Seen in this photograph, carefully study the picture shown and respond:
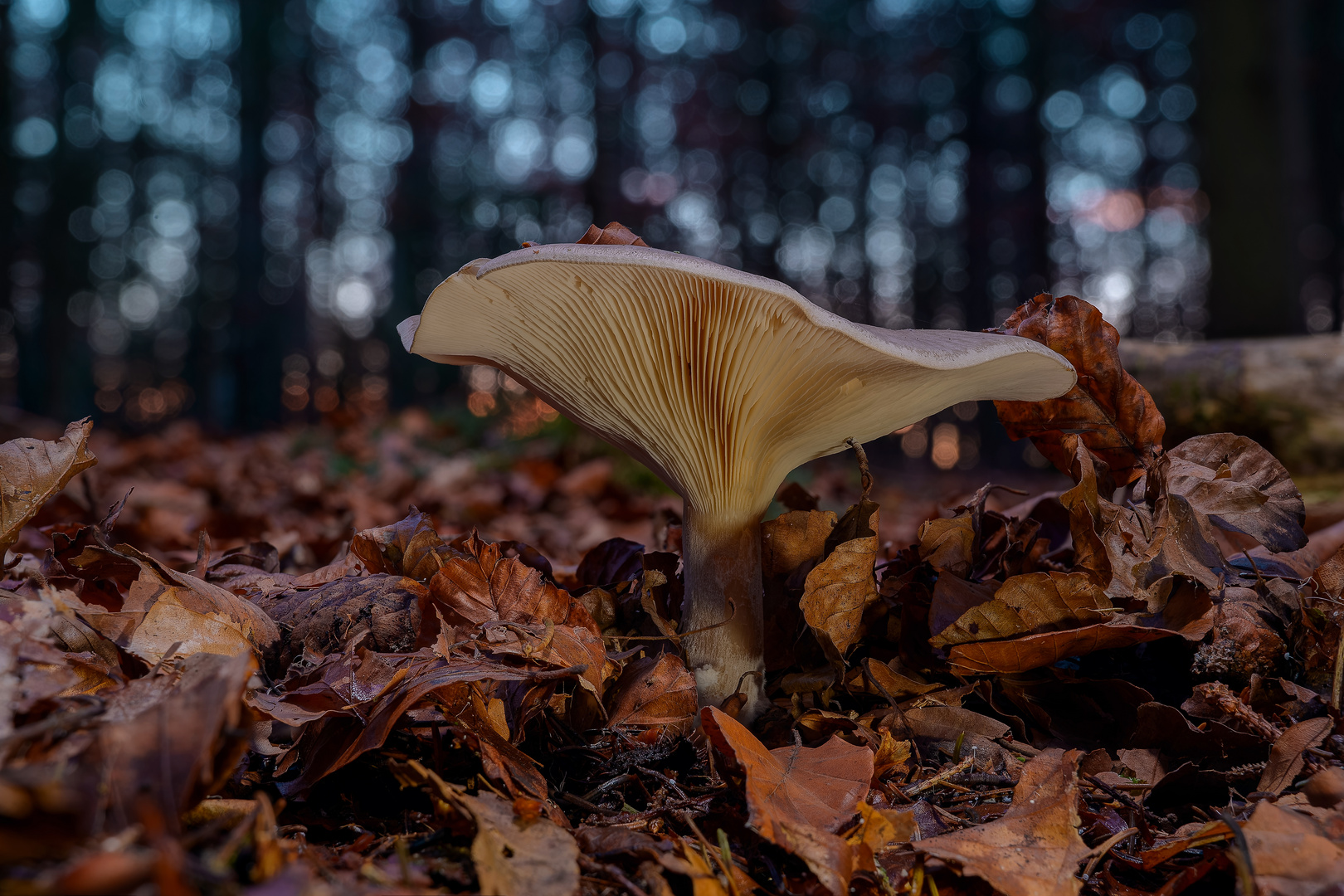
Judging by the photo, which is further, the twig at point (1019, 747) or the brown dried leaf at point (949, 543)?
the brown dried leaf at point (949, 543)

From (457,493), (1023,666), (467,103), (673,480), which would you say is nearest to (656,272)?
(673,480)

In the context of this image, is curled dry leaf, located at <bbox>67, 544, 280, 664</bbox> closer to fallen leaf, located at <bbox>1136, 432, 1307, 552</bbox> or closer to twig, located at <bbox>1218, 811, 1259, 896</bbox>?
twig, located at <bbox>1218, 811, 1259, 896</bbox>

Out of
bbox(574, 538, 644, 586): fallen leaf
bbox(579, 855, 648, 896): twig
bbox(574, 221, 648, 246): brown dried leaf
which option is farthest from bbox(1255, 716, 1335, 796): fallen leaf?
bbox(574, 221, 648, 246): brown dried leaf

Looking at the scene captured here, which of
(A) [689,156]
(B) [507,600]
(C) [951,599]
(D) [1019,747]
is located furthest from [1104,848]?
(A) [689,156]

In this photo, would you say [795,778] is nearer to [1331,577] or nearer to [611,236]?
[611,236]

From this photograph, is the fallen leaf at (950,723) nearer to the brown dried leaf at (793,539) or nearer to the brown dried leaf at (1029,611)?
the brown dried leaf at (1029,611)

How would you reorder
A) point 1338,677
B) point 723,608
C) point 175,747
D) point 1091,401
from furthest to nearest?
1. point 1091,401
2. point 723,608
3. point 1338,677
4. point 175,747

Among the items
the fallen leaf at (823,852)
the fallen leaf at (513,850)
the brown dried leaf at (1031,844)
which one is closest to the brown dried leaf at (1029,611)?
the brown dried leaf at (1031,844)
